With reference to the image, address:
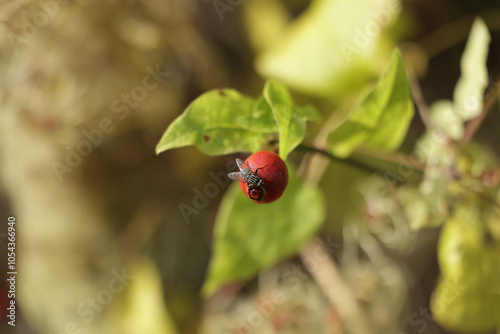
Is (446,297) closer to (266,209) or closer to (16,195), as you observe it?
(266,209)

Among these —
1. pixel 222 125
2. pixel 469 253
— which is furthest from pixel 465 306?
pixel 222 125

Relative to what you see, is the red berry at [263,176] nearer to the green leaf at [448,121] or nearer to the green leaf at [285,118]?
the green leaf at [285,118]

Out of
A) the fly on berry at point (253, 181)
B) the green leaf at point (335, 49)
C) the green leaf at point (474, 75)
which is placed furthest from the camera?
the green leaf at point (335, 49)

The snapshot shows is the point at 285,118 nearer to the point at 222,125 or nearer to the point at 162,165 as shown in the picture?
the point at 222,125

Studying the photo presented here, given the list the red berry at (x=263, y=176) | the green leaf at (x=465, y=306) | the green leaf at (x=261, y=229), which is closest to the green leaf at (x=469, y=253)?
the green leaf at (x=465, y=306)

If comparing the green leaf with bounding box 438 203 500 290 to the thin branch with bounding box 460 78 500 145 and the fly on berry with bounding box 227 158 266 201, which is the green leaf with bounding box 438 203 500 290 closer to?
the thin branch with bounding box 460 78 500 145

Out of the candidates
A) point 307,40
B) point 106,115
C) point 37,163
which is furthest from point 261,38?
point 37,163
